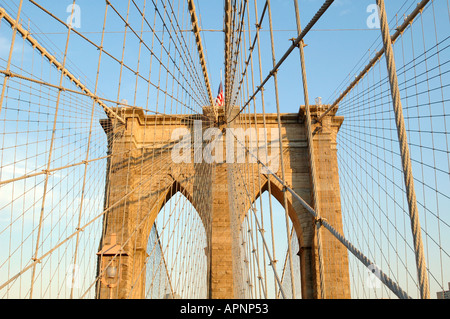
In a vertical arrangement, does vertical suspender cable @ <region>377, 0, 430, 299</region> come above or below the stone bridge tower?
below

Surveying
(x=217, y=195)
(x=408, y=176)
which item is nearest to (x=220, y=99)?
(x=217, y=195)

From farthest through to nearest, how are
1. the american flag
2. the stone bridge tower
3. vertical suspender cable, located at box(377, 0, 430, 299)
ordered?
the american flag, the stone bridge tower, vertical suspender cable, located at box(377, 0, 430, 299)

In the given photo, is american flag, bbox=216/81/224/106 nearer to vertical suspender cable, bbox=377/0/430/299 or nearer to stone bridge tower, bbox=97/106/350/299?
stone bridge tower, bbox=97/106/350/299

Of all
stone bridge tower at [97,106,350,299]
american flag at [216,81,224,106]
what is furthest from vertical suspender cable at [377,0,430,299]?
american flag at [216,81,224,106]

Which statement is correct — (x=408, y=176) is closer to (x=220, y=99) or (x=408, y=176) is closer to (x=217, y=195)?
(x=217, y=195)

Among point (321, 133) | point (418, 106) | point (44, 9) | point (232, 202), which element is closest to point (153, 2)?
point (44, 9)

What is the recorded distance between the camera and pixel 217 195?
1015cm

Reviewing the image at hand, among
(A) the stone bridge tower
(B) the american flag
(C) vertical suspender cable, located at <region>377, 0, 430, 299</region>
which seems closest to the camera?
(C) vertical suspender cable, located at <region>377, 0, 430, 299</region>

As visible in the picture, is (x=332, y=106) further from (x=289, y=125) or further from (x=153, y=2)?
(x=153, y=2)

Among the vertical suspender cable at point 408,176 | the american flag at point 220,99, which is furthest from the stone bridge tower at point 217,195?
the vertical suspender cable at point 408,176

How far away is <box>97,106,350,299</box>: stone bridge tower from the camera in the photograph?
361 inches
